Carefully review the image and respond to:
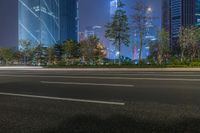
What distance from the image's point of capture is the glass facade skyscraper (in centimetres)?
11244

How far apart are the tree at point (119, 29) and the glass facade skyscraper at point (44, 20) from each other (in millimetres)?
70982

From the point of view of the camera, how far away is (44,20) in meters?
116

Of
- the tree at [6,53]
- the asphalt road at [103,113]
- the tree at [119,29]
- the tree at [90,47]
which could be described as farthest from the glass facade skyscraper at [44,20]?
the asphalt road at [103,113]

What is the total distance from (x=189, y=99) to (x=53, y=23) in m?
126

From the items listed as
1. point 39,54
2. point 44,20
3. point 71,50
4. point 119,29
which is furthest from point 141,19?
point 44,20

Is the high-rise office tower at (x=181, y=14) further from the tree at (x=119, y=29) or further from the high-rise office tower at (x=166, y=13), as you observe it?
the tree at (x=119, y=29)

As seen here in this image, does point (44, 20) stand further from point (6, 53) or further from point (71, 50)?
point (71, 50)

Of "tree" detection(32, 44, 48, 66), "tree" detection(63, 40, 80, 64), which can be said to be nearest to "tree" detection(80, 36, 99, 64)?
"tree" detection(63, 40, 80, 64)

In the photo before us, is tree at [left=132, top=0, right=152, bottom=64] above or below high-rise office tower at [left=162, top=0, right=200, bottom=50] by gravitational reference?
below

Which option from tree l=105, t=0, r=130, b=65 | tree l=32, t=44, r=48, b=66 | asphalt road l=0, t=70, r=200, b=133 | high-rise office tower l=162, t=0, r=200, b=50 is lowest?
asphalt road l=0, t=70, r=200, b=133

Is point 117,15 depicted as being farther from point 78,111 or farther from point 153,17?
point 78,111

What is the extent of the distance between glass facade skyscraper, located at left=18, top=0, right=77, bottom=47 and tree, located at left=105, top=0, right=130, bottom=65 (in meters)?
71.0

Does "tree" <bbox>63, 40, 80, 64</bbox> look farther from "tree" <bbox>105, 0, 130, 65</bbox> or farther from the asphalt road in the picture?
the asphalt road

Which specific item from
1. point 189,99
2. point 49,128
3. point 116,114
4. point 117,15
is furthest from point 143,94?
point 117,15
